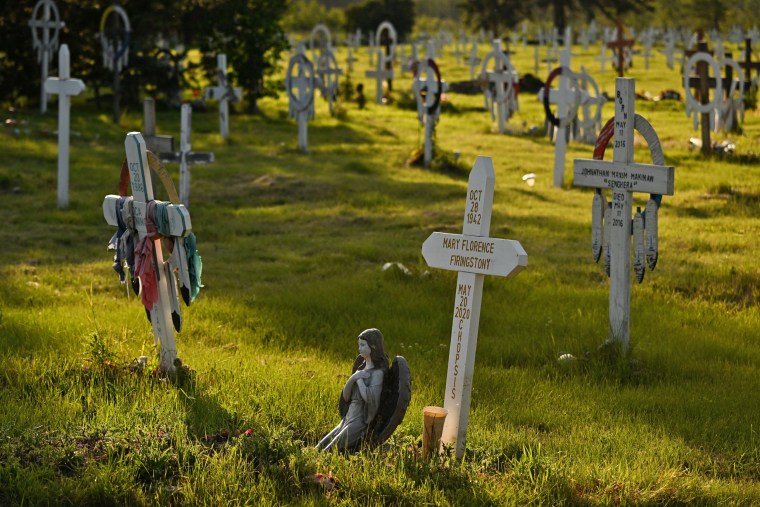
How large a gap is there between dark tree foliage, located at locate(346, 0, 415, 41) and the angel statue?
51571 millimetres

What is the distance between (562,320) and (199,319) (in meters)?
2.90

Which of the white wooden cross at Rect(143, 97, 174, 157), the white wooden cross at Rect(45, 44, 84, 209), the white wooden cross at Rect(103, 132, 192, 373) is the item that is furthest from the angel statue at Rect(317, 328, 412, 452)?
the white wooden cross at Rect(45, 44, 84, 209)

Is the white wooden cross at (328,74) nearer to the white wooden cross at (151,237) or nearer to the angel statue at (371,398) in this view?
the white wooden cross at (151,237)

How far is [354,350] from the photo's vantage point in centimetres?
848

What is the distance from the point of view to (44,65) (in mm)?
23625

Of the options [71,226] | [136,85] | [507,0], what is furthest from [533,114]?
[507,0]

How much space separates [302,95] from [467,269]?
15570mm

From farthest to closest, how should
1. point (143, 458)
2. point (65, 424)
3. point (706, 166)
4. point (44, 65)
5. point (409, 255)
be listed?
point (44, 65)
point (706, 166)
point (409, 255)
point (65, 424)
point (143, 458)

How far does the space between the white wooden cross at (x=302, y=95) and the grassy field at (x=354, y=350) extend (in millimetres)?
2761

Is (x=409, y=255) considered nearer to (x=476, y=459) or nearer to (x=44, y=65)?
(x=476, y=459)

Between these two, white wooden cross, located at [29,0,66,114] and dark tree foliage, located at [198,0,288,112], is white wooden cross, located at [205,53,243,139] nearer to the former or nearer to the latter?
white wooden cross, located at [29,0,66,114]

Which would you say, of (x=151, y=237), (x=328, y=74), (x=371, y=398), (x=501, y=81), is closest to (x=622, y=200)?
(x=371, y=398)

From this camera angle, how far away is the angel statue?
18.9 feet

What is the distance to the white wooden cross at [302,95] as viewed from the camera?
20.4m
